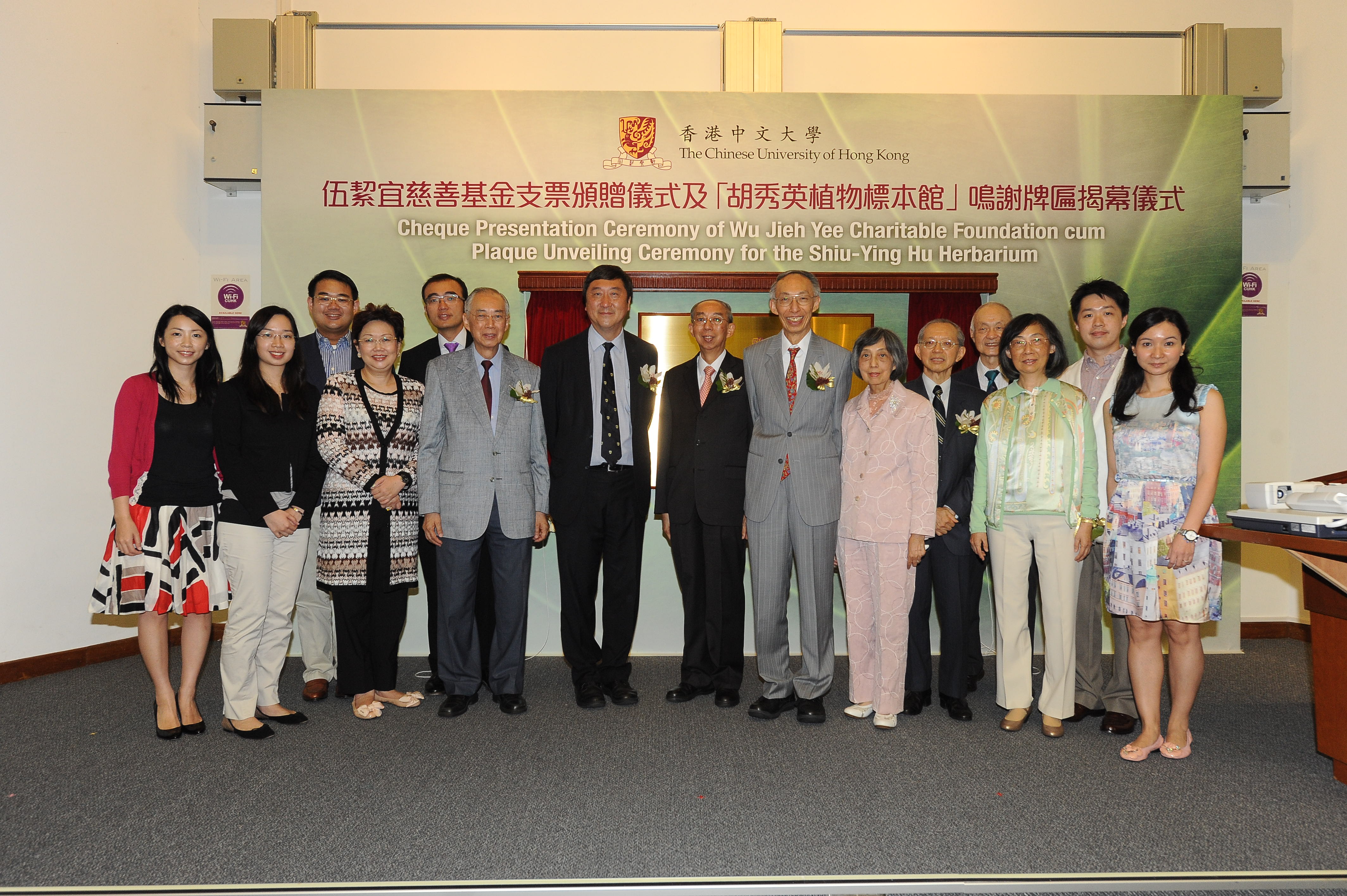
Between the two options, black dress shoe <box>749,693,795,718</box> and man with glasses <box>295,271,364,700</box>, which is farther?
man with glasses <box>295,271,364,700</box>

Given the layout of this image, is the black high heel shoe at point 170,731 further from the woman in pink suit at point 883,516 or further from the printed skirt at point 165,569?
the woman in pink suit at point 883,516

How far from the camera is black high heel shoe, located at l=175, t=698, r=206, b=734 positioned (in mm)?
3496

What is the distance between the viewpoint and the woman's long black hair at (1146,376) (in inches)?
127

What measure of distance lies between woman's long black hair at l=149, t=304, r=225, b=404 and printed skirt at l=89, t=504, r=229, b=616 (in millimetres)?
477

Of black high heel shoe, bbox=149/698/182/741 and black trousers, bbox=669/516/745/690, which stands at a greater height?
black trousers, bbox=669/516/745/690

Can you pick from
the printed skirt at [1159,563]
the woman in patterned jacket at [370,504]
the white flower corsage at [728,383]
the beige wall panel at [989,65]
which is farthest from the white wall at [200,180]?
the printed skirt at [1159,563]

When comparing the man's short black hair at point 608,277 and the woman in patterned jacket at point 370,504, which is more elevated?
the man's short black hair at point 608,277

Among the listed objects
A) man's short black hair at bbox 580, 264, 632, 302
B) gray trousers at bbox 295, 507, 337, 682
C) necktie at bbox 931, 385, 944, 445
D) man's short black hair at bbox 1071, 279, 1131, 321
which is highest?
man's short black hair at bbox 580, 264, 632, 302

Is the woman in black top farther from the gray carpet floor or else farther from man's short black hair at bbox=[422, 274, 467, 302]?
man's short black hair at bbox=[422, 274, 467, 302]

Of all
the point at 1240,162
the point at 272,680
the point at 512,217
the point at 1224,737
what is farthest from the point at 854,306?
the point at 272,680

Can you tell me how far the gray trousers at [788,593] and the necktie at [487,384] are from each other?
4.32ft

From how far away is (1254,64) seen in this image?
517 cm

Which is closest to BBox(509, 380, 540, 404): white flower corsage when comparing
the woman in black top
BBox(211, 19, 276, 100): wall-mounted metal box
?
the woman in black top

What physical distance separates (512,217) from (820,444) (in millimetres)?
2504
